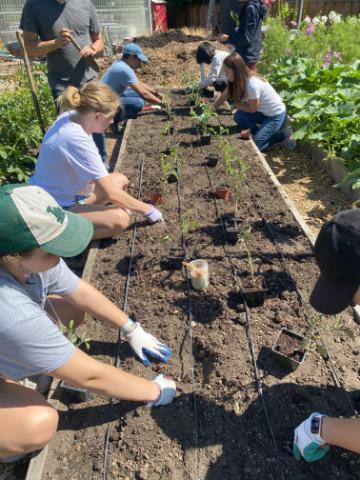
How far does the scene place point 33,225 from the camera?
4.62 ft

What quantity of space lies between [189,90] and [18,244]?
6.28 metres

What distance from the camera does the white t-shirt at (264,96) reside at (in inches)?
181

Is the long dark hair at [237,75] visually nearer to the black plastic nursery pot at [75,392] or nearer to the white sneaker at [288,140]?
the white sneaker at [288,140]

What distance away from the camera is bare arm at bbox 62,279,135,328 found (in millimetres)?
2100

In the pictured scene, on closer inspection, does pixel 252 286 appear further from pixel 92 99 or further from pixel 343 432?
pixel 92 99

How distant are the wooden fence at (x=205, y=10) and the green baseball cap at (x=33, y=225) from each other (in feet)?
48.8

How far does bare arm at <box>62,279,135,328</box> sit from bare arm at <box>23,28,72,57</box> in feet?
9.49

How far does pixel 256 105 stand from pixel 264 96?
5.6 inches

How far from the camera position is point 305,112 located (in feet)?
15.3

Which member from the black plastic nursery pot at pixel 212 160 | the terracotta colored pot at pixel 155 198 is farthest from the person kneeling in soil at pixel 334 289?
the black plastic nursery pot at pixel 212 160

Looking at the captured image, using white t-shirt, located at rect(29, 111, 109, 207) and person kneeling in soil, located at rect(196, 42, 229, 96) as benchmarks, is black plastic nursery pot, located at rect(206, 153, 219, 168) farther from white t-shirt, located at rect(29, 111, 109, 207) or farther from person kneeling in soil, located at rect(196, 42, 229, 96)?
person kneeling in soil, located at rect(196, 42, 229, 96)

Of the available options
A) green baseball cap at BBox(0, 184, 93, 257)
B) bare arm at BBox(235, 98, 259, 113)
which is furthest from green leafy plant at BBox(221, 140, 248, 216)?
green baseball cap at BBox(0, 184, 93, 257)

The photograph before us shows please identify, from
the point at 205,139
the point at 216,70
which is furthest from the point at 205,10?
the point at 205,139

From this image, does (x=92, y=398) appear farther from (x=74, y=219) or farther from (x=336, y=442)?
(x=336, y=442)
